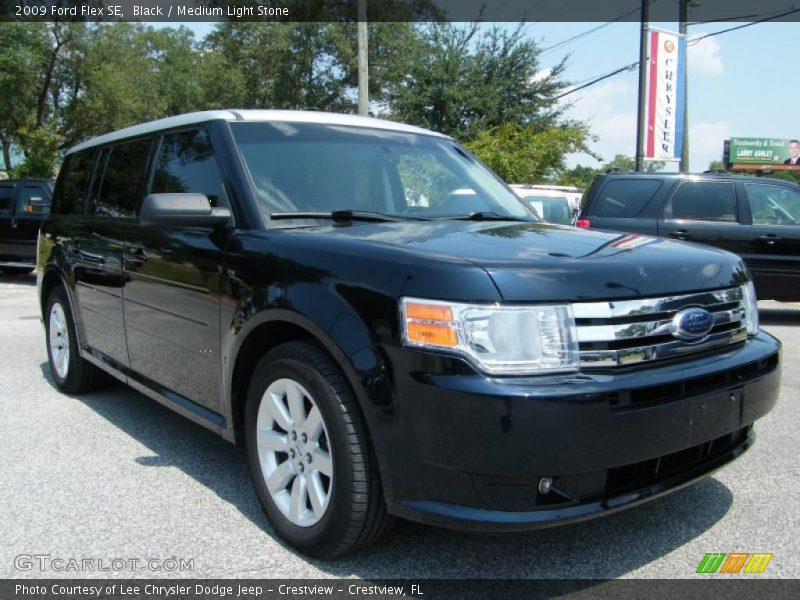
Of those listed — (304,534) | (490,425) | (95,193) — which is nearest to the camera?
(490,425)

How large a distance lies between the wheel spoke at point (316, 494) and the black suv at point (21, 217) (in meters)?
12.7

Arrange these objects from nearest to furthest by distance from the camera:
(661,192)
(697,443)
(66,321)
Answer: (697,443) < (66,321) < (661,192)

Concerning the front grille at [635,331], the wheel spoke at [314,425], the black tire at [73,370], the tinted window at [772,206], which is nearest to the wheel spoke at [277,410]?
the wheel spoke at [314,425]

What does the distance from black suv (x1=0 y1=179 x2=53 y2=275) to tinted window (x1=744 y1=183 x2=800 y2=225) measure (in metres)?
12.0

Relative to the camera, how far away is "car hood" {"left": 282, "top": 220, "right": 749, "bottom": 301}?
2.36m

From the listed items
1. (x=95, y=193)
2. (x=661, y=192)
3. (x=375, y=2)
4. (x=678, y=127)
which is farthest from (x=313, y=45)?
(x=95, y=193)

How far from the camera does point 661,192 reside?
29.5ft

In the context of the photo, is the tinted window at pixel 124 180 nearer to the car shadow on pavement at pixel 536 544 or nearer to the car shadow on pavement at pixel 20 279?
the car shadow on pavement at pixel 536 544

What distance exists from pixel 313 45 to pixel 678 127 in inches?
694

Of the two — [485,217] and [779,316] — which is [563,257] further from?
[779,316]

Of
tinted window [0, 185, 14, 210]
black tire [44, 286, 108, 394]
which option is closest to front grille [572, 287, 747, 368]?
black tire [44, 286, 108, 394]

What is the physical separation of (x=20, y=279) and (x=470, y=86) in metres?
14.8

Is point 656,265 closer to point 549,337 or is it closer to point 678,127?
point 549,337

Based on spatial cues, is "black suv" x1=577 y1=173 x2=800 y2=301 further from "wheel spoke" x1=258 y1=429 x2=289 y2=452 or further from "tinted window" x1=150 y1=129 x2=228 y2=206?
"wheel spoke" x1=258 y1=429 x2=289 y2=452
